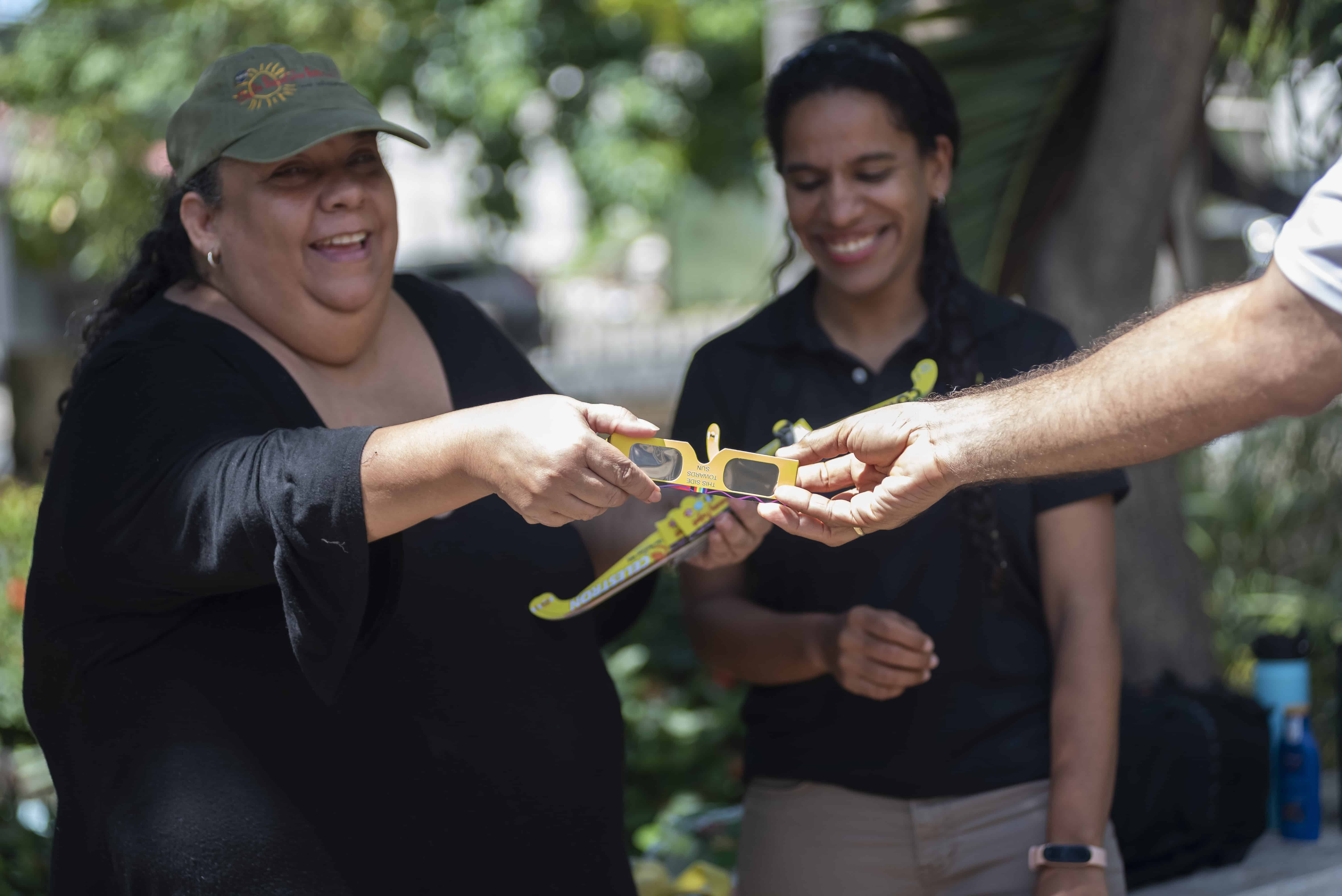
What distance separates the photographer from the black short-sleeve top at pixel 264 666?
5.57 feet

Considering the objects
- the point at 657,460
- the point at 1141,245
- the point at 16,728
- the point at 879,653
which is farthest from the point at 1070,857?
the point at 16,728

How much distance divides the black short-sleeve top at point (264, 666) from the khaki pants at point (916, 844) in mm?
415

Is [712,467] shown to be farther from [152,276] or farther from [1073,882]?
[152,276]

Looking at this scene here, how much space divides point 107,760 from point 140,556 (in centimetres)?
37

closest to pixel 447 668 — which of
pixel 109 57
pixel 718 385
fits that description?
pixel 718 385

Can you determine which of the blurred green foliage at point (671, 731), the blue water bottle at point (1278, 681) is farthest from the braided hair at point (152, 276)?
the blue water bottle at point (1278, 681)

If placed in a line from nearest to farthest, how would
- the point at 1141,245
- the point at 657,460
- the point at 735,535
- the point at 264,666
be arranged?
the point at 657,460
the point at 264,666
the point at 735,535
the point at 1141,245

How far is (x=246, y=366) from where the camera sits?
1.98 metres

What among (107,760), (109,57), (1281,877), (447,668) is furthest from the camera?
(109,57)

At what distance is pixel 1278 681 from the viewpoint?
353 cm

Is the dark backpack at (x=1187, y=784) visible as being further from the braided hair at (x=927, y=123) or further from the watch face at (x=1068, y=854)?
the braided hair at (x=927, y=123)

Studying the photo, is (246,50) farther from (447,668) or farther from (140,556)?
(447,668)

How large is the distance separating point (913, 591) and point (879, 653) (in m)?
0.25

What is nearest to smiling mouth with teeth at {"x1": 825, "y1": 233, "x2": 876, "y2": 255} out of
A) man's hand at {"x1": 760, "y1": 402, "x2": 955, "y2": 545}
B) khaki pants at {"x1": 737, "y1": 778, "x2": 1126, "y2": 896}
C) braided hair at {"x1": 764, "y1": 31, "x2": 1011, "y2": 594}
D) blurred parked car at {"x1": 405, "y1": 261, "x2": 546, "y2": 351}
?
braided hair at {"x1": 764, "y1": 31, "x2": 1011, "y2": 594}
